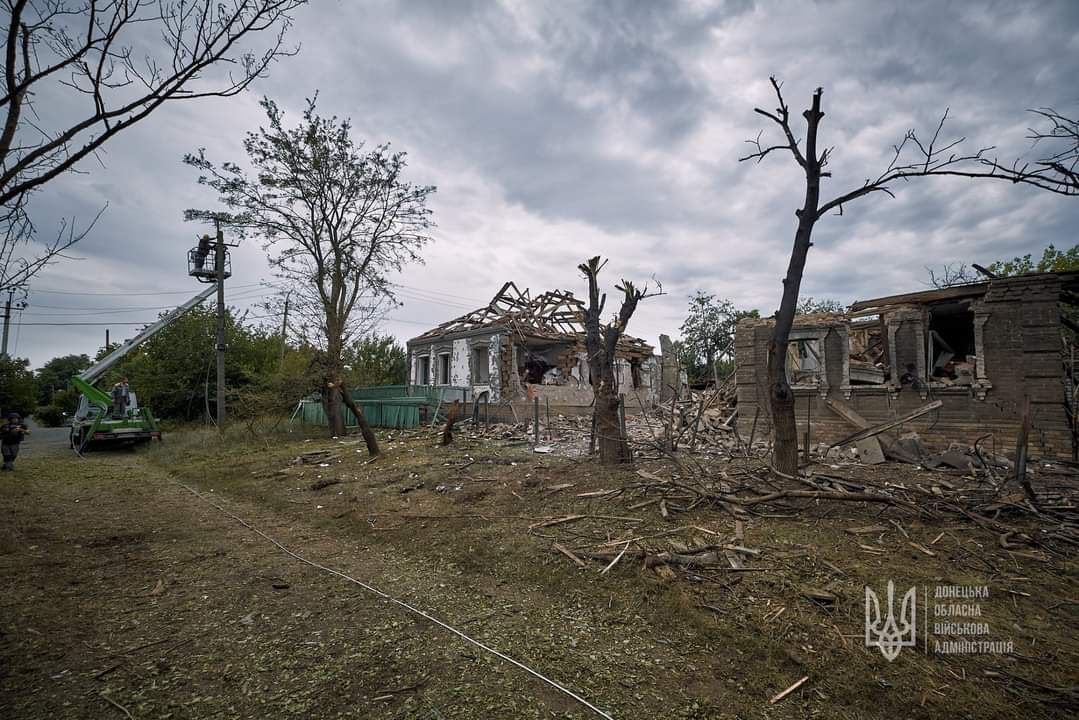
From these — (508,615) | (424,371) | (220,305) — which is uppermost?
(220,305)

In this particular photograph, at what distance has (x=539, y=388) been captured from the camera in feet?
61.1

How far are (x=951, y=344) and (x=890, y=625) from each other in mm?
12770

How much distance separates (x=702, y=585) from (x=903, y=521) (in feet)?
8.98

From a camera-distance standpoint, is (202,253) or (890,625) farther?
(202,253)

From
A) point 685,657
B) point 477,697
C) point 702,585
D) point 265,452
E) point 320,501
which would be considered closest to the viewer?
point 477,697

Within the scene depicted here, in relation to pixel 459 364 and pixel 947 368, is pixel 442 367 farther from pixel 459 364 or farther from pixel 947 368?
pixel 947 368

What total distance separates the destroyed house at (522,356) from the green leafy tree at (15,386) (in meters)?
19.8

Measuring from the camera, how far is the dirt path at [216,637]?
9.06 feet

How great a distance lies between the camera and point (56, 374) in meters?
54.1

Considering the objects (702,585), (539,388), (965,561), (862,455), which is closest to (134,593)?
(702,585)

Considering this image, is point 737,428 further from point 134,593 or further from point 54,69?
point 54,69

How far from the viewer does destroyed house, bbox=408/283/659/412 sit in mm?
18875

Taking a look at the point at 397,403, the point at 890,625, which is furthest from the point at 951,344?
the point at 397,403

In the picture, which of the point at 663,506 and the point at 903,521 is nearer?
the point at 903,521
